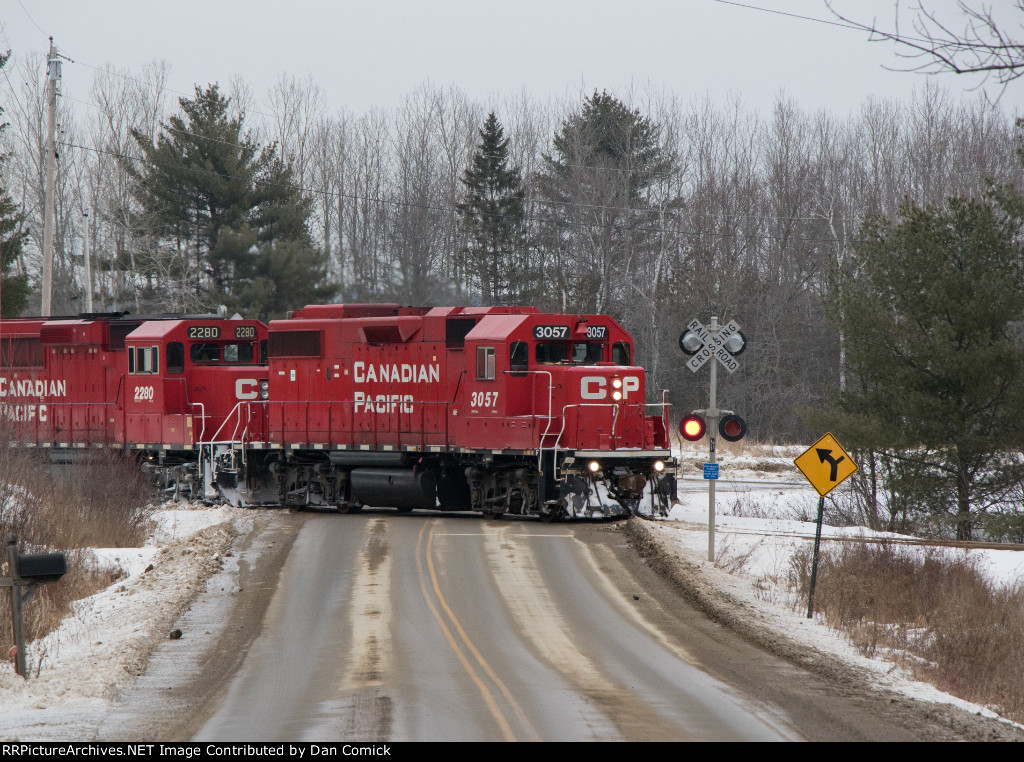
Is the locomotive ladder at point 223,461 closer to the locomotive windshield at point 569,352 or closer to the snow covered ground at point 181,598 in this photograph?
the snow covered ground at point 181,598

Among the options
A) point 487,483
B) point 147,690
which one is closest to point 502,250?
point 487,483

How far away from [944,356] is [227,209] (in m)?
39.2

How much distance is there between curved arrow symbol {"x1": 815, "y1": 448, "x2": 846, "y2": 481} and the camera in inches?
541

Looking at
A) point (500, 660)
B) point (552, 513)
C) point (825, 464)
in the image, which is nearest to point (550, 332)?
point (552, 513)

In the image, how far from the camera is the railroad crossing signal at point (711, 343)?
1639cm


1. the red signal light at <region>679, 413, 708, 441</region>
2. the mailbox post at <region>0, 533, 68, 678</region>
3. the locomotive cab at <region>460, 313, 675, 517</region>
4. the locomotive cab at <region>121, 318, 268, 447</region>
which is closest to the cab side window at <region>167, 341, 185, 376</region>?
the locomotive cab at <region>121, 318, 268, 447</region>

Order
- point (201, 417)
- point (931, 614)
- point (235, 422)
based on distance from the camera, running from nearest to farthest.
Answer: point (931, 614)
point (201, 417)
point (235, 422)

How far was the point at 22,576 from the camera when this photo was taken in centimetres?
1018

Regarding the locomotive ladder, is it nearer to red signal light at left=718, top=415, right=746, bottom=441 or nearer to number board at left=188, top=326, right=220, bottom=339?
number board at left=188, top=326, right=220, bottom=339

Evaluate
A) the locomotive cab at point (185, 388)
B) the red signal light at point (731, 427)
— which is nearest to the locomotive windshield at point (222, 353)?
the locomotive cab at point (185, 388)

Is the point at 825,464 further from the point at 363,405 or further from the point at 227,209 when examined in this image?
the point at 227,209

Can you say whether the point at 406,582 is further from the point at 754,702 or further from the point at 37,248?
the point at 37,248

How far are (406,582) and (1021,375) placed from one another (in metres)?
15.1

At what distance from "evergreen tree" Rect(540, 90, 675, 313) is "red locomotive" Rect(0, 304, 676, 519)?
3108 cm
